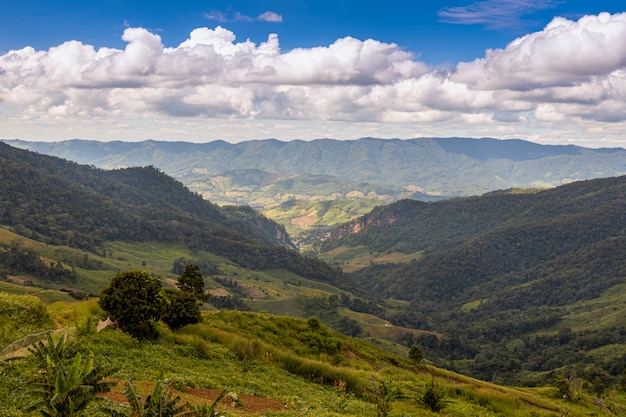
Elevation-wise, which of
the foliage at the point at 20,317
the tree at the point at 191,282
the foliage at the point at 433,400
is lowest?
the foliage at the point at 433,400

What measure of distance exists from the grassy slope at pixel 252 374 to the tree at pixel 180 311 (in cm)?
124

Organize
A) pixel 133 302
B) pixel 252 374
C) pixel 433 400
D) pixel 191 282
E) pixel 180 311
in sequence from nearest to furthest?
pixel 133 302, pixel 433 400, pixel 252 374, pixel 180 311, pixel 191 282

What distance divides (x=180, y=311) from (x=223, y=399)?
17.5 m

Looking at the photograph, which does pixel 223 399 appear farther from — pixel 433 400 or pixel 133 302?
pixel 433 400

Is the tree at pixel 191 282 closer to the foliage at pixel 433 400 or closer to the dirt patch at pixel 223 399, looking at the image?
the dirt patch at pixel 223 399

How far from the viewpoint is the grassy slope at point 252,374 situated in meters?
28.2

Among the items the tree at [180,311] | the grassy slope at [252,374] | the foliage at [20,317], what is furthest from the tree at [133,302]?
the tree at [180,311]

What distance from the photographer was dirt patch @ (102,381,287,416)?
24844 mm

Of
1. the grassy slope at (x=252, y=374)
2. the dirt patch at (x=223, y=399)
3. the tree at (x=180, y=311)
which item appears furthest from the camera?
the tree at (x=180, y=311)

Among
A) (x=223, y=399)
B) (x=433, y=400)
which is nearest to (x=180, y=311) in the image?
(x=223, y=399)

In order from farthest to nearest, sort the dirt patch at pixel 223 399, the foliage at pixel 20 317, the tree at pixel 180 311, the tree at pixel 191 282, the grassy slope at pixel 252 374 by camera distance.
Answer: the tree at pixel 191 282
the tree at pixel 180 311
the foliage at pixel 20 317
the grassy slope at pixel 252 374
the dirt patch at pixel 223 399

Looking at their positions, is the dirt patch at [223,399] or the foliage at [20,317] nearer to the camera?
the dirt patch at [223,399]

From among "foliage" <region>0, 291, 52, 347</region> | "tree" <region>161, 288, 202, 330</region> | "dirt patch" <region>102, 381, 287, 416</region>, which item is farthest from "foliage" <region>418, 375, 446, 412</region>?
"foliage" <region>0, 291, 52, 347</region>

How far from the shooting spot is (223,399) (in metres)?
27.6
